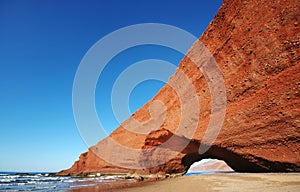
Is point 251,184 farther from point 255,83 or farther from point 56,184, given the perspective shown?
point 56,184

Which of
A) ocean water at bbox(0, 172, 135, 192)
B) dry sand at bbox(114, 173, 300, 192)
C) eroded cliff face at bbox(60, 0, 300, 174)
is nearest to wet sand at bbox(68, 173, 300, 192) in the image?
dry sand at bbox(114, 173, 300, 192)

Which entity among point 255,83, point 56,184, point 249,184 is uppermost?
point 255,83

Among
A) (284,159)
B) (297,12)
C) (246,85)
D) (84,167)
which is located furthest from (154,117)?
(84,167)

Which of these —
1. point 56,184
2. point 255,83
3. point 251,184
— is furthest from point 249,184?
point 56,184

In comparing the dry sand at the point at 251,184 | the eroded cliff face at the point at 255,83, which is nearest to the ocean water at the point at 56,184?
the eroded cliff face at the point at 255,83

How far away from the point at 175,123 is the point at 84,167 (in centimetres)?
3214

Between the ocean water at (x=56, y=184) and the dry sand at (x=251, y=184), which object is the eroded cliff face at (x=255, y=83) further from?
the ocean water at (x=56, y=184)

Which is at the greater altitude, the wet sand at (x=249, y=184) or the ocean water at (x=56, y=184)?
the ocean water at (x=56, y=184)

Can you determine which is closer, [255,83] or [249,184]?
[249,184]

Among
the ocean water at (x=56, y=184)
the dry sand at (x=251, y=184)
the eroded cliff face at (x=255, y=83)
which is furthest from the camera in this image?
the ocean water at (x=56, y=184)

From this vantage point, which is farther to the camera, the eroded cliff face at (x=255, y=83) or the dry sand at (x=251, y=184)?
the eroded cliff face at (x=255, y=83)

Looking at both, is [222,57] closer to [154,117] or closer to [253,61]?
[253,61]

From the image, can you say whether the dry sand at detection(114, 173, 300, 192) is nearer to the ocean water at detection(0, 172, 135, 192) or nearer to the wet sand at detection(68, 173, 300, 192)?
the wet sand at detection(68, 173, 300, 192)

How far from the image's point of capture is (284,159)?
31.7ft
